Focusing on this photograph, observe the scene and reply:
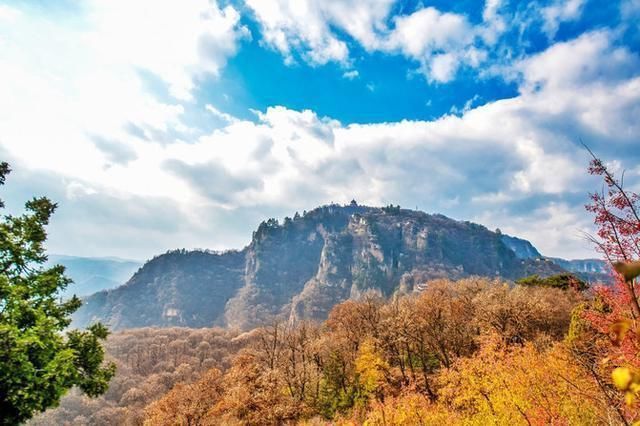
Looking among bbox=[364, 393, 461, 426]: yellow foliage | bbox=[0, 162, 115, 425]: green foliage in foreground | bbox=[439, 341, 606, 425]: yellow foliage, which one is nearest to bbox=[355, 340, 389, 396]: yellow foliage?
bbox=[439, 341, 606, 425]: yellow foliage

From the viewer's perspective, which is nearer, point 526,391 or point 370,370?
point 526,391

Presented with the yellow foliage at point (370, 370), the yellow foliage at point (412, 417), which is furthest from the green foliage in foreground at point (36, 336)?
the yellow foliage at point (370, 370)

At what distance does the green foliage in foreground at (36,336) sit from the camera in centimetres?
1328

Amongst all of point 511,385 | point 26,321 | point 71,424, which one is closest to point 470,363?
point 511,385

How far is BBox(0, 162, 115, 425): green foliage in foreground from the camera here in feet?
43.6

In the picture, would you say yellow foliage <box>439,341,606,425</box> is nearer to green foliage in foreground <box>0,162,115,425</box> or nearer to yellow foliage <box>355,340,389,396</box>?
yellow foliage <box>355,340,389,396</box>

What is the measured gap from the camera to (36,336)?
13.8m

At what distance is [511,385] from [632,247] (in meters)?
16.3

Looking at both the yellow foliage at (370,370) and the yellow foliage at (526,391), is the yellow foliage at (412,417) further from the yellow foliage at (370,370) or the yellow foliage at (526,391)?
the yellow foliage at (370,370)

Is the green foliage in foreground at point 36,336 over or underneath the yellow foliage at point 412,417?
over

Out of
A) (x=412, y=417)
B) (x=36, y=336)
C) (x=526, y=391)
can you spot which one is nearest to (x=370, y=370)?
(x=412, y=417)

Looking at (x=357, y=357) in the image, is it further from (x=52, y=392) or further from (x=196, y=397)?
(x=52, y=392)

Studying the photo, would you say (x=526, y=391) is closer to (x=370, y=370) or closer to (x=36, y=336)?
(x=36, y=336)

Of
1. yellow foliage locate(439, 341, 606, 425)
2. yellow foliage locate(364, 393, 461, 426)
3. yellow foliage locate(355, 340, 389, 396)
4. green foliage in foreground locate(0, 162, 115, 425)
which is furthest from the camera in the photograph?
yellow foliage locate(355, 340, 389, 396)
